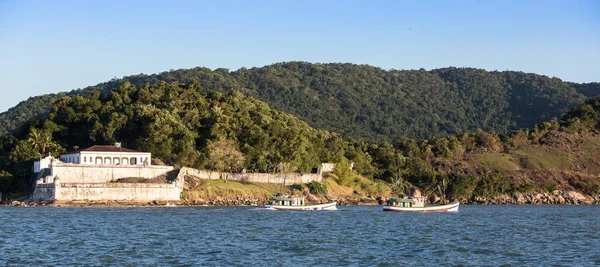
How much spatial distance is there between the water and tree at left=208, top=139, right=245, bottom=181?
29.1 meters

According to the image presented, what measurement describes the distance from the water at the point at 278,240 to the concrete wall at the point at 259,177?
82.1 feet

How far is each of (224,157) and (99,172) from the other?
21.1 metres

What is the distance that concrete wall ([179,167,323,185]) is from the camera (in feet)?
376

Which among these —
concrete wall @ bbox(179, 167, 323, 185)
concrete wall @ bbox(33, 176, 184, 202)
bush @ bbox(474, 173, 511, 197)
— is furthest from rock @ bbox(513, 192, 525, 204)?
concrete wall @ bbox(33, 176, 184, 202)

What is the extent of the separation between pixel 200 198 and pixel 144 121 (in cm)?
1840

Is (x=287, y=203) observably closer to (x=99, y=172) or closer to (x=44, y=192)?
(x=99, y=172)

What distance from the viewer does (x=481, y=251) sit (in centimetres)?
5528

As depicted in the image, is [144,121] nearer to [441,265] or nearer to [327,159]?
[327,159]

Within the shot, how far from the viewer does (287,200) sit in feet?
342

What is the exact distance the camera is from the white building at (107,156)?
10719 centimetres

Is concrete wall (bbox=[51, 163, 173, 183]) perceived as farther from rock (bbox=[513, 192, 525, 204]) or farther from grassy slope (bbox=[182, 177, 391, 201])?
rock (bbox=[513, 192, 525, 204])

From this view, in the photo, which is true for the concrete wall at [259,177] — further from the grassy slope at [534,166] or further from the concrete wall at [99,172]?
the grassy slope at [534,166]

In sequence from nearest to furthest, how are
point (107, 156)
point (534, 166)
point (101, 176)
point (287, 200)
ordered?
point (287, 200) < point (101, 176) < point (107, 156) < point (534, 166)

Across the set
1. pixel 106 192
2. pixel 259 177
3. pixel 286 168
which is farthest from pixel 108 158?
pixel 286 168
